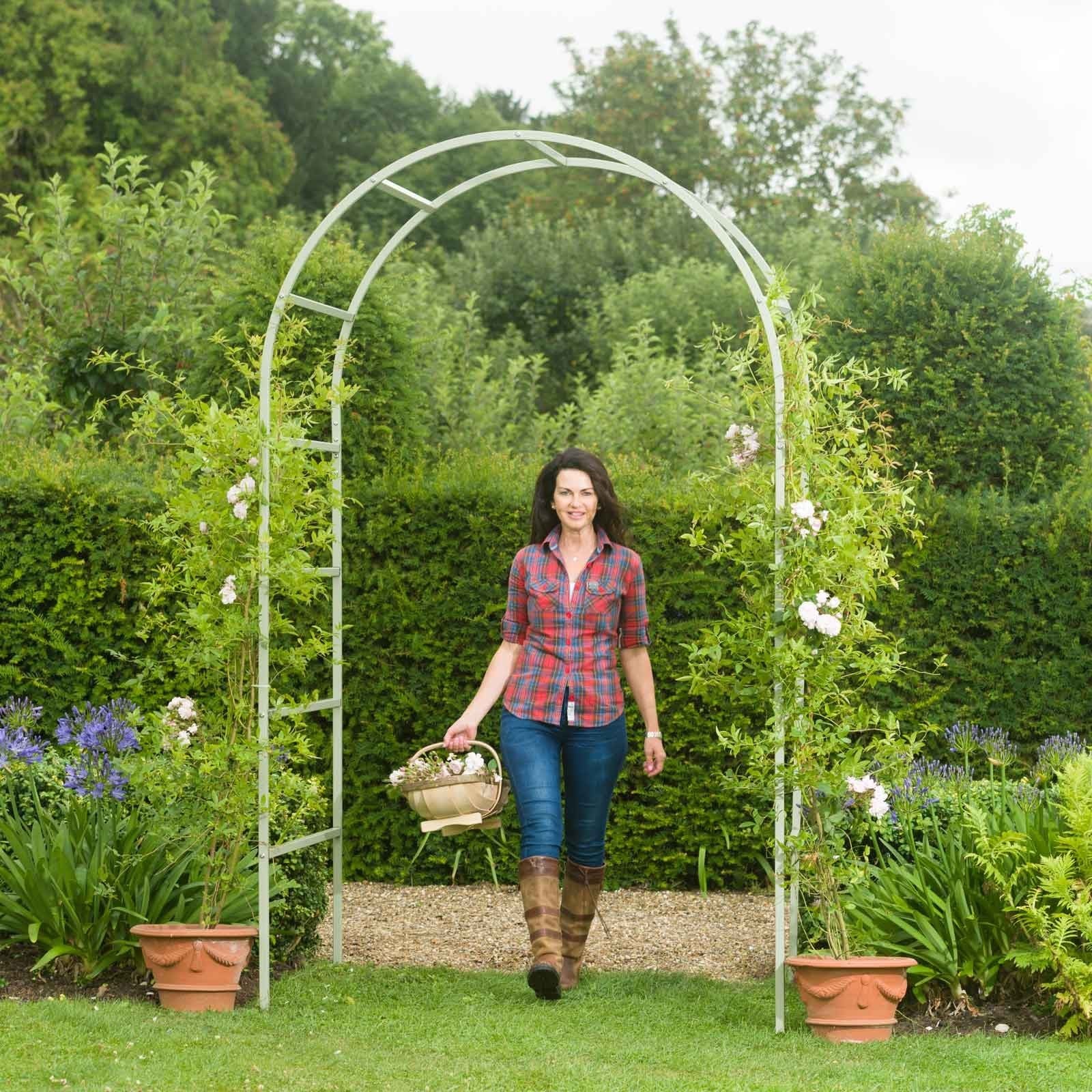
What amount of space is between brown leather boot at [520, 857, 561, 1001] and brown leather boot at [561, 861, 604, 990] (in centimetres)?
24

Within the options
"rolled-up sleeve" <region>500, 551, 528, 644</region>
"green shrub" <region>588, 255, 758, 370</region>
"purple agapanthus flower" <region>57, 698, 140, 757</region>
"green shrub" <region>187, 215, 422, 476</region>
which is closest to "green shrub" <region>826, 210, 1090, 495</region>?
"green shrub" <region>187, 215, 422, 476</region>

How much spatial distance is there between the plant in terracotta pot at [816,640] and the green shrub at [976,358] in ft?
7.85

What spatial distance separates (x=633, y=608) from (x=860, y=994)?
1.45 metres

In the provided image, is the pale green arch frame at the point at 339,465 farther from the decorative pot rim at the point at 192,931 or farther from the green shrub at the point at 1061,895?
the green shrub at the point at 1061,895

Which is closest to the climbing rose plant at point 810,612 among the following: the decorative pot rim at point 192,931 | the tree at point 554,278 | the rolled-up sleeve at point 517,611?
the rolled-up sleeve at point 517,611

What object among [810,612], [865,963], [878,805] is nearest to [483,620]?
[810,612]

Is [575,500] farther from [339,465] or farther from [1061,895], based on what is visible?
[1061,895]

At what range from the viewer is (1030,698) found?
6520 millimetres

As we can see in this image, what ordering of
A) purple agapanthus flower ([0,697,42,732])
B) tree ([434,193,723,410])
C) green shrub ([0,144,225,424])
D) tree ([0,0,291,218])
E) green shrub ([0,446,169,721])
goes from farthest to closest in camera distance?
tree ([0,0,291,218]) < tree ([434,193,723,410]) < green shrub ([0,144,225,424]) < green shrub ([0,446,169,721]) < purple agapanthus flower ([0,697,42,732])

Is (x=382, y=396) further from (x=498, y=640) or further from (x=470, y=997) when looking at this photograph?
(x=470, y=997)

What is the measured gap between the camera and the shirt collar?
4836mm

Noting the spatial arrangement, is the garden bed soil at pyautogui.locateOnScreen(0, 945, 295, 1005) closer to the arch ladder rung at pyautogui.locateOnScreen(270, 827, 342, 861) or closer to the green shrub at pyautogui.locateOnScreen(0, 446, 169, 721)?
the arch ladder rung at pyautogui.locateOnScreen(270, 827, 342, 861)

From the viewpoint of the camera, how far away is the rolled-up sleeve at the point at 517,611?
15.9 feet

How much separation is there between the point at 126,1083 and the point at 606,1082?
1.26m
